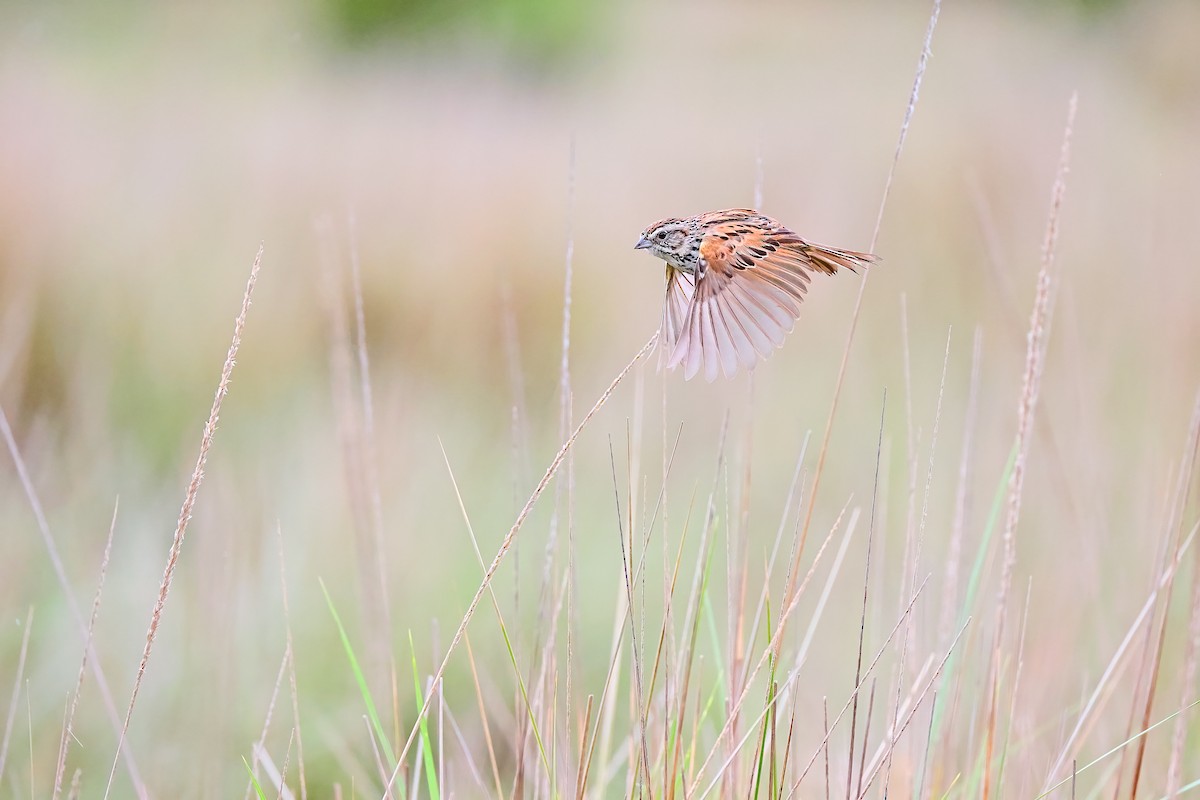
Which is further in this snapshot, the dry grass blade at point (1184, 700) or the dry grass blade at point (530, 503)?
the dry grass blade at point (1184, 700)

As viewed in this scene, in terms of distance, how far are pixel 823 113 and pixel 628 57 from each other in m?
4.98

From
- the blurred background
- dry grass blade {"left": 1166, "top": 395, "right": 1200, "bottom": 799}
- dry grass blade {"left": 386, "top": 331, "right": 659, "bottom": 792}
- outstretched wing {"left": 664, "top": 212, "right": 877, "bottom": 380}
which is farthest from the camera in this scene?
the blurred background

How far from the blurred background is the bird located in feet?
0.34

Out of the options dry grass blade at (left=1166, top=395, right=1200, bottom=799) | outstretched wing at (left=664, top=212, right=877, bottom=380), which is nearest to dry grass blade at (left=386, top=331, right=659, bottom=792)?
outstretched wing at (left=664, top=212, right=877, bottom=380)

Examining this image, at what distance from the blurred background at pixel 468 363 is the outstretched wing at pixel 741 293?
0.35ft

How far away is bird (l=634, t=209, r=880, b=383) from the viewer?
2.28ft

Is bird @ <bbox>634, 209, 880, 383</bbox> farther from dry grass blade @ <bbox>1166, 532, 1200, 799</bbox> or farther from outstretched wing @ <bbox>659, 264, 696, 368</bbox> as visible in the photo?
dry grass blade @ <bbox>1166, 532, 1200, 799</bbox>

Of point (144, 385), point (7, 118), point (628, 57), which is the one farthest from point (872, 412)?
point (628, 57)

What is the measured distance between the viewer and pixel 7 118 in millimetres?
2676

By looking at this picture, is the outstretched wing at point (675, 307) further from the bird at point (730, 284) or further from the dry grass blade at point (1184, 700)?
the dry grass blade at point (1184, 700)

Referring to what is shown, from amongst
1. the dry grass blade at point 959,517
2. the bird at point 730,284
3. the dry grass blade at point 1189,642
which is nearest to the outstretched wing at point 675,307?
the bird at point 730,284

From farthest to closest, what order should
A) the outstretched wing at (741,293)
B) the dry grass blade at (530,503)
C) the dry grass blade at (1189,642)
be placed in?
the dry grass blade at (1189,642), the outstretched wing at (741,293), the dry grass blade at (530,503)

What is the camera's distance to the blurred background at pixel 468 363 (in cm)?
157

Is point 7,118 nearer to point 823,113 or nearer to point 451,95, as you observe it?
point 451,95
